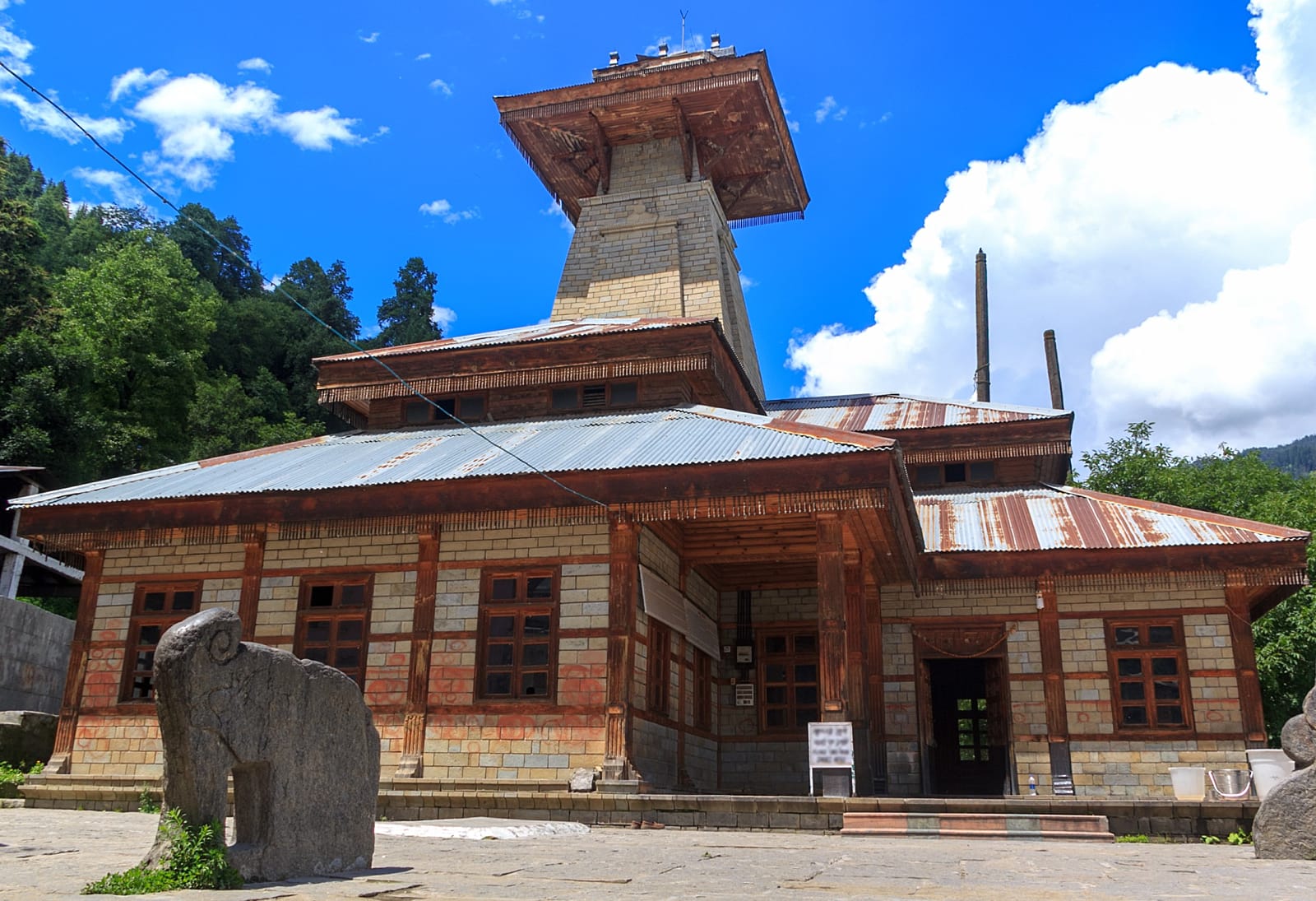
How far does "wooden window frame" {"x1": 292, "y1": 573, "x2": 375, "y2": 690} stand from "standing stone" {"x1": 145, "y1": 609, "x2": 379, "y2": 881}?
714 cm

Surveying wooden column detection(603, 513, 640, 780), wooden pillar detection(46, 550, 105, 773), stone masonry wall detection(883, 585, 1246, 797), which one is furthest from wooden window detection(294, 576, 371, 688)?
stone masonry wall detection(883, 585, 1246, 797)

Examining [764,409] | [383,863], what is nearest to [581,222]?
A: [764,409]

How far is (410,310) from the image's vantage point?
63.5 meters

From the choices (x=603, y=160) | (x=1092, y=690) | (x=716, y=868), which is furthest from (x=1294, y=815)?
(x=603, y=160)

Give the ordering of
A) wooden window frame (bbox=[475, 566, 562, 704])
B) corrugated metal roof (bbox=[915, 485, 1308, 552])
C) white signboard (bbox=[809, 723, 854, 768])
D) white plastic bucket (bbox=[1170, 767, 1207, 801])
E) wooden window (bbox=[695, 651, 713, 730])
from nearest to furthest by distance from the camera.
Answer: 1. white signboard (bbox=[809, 723, 854, 768])
2. wooden window frame (bbox=[475, 566, 562, 704])
3. white plastic bucket (bbox=[1170, 767, 1207, 801])
4. corrugated metal roof (bbox=[915, 485, 1308, 552])
5. wooden window (bbox=[695, 651, 713, 730])

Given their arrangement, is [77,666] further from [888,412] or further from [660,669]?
[888,412]

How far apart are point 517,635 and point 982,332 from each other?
77.6ft

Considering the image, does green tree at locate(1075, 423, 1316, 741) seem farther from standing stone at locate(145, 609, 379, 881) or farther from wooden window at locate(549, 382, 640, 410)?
standing stone at locate(145, 609, 379, 881)

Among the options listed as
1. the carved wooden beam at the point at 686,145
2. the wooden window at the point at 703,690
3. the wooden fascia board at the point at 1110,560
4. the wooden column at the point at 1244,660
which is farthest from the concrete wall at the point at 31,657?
the wooden column at the point at 1244,660

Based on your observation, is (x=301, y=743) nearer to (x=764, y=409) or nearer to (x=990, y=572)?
(x=990, y=572)

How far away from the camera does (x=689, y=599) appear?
1556cm

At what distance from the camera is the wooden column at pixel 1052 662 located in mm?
14703

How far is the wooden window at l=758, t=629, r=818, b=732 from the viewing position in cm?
1648

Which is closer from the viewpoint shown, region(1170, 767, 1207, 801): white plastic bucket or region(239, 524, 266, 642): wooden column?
region(1170, 767, 1207, 801): white plastic bucket
